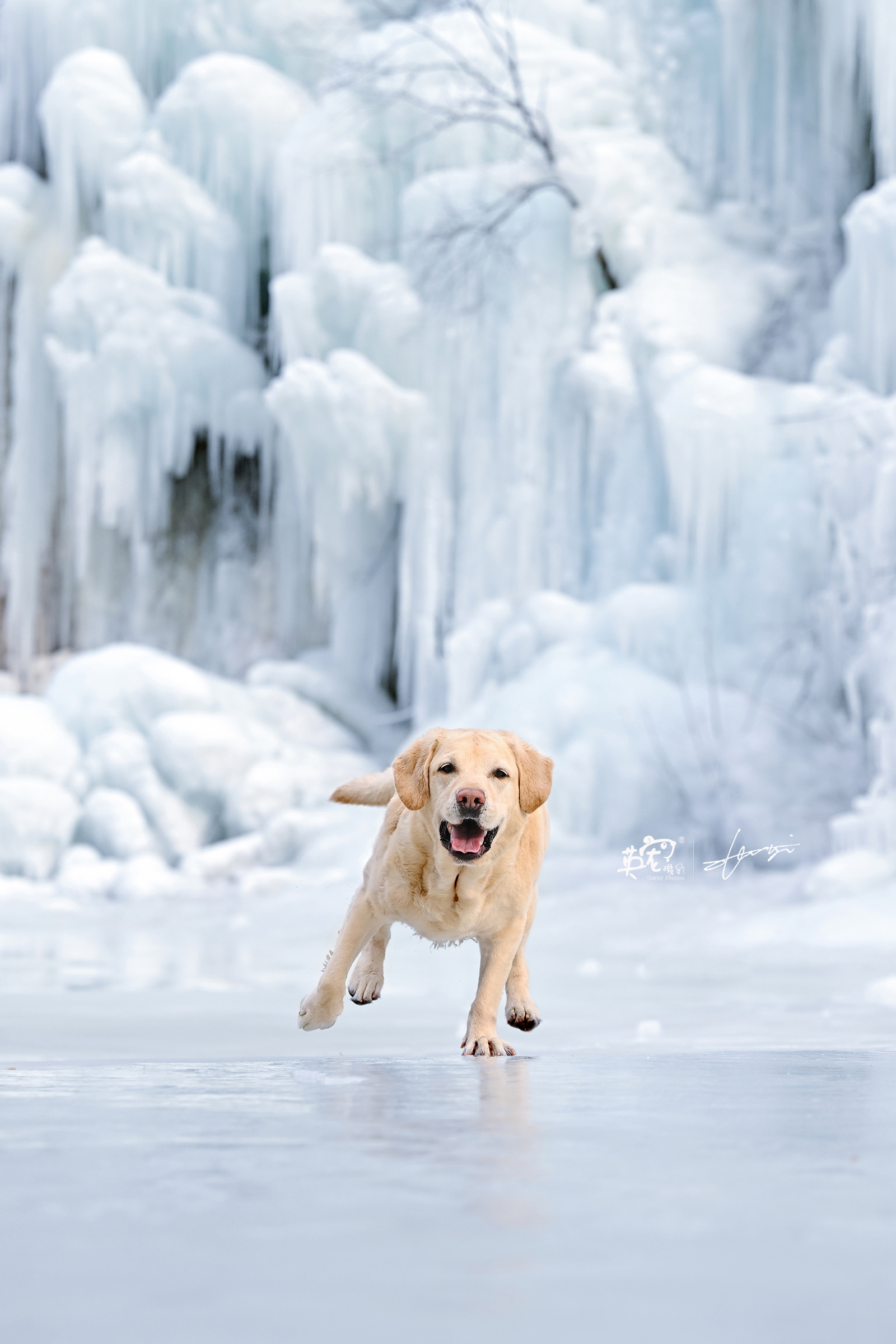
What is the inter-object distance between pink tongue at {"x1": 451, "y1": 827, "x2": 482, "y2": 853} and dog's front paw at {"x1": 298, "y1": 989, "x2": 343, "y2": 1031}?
18.7 inches

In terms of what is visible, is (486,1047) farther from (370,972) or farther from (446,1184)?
(446,1184)

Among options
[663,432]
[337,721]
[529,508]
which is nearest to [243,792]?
[337,721]

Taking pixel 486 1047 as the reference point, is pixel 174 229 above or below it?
below

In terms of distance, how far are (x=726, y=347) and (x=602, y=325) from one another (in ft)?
3.03

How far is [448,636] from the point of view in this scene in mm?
11055

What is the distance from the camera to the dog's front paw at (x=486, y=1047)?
8.93 feet

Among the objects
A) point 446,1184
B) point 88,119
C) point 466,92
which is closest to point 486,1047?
point 446,1184

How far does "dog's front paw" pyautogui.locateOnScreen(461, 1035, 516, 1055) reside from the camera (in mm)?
2721

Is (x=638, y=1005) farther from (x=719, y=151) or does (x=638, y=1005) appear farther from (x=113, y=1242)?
(x=719, y=151)

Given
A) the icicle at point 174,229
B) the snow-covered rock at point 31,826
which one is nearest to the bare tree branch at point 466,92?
the icicle at point 174,229

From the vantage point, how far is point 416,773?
2.66 metres

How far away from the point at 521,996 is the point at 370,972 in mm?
335

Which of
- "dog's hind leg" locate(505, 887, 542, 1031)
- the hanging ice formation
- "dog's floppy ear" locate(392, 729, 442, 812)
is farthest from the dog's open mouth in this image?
the hanging ice formation

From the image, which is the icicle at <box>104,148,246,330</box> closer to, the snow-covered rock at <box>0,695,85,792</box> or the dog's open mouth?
the snow-covered rock at <box>0,695,85,792</box>
